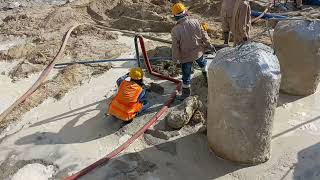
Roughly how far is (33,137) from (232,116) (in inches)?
129

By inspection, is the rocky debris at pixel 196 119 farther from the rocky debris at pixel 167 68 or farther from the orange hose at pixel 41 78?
the orange hose at pixel 41 78

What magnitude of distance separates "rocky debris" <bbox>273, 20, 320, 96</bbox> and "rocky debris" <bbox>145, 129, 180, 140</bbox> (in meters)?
2.29

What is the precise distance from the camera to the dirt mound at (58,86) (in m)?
7.82

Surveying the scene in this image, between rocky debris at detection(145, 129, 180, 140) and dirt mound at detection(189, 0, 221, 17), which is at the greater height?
dirt mound at detection(189, 0, 221, 17)

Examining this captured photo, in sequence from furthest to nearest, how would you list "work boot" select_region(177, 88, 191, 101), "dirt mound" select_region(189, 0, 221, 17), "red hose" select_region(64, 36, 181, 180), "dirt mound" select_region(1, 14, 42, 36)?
"dirt mound" select_region(189, 0, 221, 17)
"dirt mound" select_region(1, 14, 42, 36)
"work boot" select_region(177, 88, 191, 101)
"red hose" select_region(64, 36, 181, 180)

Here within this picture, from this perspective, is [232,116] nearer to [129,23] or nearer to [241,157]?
[241,157]

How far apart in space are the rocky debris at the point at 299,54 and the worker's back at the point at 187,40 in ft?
4.42

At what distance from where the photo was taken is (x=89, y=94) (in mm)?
8289

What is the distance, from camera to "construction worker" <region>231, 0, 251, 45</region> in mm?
8438

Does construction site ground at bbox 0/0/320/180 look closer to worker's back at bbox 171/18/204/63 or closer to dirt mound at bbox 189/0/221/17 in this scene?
dirt mound at bbox 189/0/221/17

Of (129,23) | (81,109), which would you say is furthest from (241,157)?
(129,23)

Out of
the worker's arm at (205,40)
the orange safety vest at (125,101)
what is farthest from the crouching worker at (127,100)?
the worker's arm at (205,40)

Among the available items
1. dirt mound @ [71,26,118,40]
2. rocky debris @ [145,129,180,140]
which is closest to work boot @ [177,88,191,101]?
rocky debris @ [145,129,180,140]

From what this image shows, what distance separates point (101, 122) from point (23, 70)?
2864 mm
